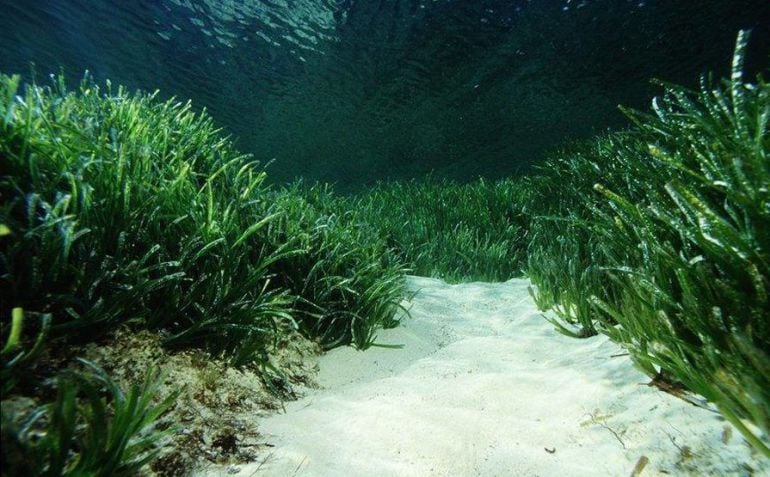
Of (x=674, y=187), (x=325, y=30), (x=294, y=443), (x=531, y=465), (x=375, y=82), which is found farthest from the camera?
(x=375, y=82)

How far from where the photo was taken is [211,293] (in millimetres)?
2107

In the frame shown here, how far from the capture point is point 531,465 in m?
1.44

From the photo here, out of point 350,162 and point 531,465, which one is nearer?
point 531,465

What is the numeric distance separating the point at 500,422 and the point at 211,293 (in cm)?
170

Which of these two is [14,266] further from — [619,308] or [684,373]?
[619,308]

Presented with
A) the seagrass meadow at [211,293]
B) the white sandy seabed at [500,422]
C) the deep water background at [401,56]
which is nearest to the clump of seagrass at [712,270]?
the seagrass meadow at [211,293]

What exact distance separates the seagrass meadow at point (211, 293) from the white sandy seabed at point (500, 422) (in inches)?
5.3

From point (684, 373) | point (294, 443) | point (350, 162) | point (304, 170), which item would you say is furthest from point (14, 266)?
point (304, 170)

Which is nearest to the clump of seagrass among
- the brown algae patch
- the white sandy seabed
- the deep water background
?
the white sandy seabed

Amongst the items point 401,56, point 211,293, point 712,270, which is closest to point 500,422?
point 712,270

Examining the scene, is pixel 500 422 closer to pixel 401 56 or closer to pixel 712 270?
pixel 712 270

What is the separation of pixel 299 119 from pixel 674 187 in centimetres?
3209

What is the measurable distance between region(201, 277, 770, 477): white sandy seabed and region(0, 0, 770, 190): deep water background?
13449 millimetres

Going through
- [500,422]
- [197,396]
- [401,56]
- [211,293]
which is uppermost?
[401,56]
